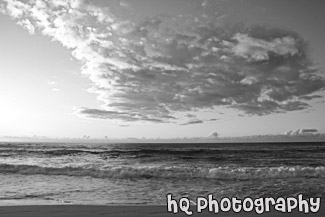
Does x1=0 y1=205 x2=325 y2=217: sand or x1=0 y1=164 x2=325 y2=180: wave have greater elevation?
x1=0 y1=205 x2=325 y2=217: sand

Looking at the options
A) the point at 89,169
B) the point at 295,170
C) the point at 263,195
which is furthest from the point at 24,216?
the point at 295,170

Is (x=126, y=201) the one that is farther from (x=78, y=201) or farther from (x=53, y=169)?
(x=53, y=169)

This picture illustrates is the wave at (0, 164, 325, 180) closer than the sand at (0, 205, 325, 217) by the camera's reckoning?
No

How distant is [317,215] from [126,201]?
596cm

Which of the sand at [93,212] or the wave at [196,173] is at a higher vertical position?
the sand at [93,212]

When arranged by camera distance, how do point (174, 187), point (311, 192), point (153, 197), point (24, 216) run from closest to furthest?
point (24, 216) → point (153, 197) → point (311, 192) → point (174, 187)

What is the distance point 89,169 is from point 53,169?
11.4 ft

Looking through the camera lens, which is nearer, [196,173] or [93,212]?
[93,212]

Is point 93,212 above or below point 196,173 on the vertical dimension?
above

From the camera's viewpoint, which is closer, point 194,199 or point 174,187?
point 194,199

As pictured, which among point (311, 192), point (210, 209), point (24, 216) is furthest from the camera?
point (311, 192)

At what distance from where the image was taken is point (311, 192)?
11703 mm

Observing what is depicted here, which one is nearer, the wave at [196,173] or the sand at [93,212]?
the sand at [93,212]

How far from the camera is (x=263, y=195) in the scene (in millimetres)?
11219
